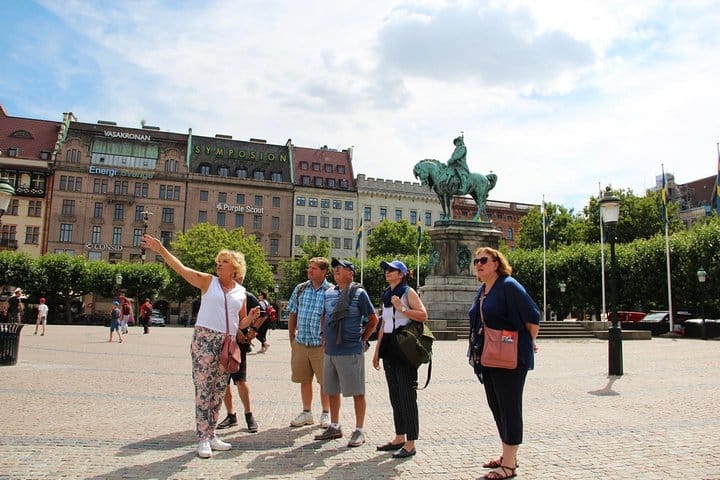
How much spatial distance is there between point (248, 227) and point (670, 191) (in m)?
64.9

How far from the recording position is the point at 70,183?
70.6m

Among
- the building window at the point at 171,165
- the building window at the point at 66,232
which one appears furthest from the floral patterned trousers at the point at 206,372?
the building window at the point at 171,165

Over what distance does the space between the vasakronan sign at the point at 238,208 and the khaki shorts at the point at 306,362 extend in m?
69.4

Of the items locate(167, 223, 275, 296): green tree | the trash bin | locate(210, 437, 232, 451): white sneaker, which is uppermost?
locate(167, 223, 275, 296): green tree

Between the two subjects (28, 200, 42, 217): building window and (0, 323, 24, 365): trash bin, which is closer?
(0, 323, 24, 365): trash bin

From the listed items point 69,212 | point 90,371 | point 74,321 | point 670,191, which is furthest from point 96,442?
point 670,191

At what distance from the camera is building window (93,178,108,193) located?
2806 inches

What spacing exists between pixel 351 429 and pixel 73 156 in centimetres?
7194

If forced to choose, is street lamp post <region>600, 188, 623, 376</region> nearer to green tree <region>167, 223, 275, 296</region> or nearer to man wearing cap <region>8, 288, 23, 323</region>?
man wearing cap <region>8, 288, 23, 323</region>

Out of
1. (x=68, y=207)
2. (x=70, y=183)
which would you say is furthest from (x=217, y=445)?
(x=70, y=183)

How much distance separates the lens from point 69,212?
70.1 metres

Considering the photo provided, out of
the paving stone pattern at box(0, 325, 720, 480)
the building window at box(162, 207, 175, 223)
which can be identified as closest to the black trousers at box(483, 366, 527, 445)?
the paving stone pattern at box(0, 325, 720, 480)

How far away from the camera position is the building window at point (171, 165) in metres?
74.0

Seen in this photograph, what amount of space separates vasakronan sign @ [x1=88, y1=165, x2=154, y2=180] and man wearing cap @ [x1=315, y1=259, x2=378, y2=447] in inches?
2771
